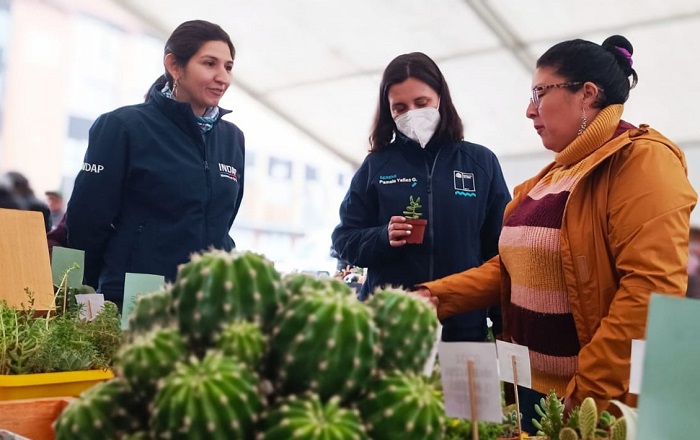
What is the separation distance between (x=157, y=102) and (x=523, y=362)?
1688 mm

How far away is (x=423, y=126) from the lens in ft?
7.41

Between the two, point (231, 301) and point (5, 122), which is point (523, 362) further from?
point (5, 122)

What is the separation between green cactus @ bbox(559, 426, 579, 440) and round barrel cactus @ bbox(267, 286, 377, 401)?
0.50 meters

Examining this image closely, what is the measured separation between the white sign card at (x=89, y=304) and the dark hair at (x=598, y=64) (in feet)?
4.73

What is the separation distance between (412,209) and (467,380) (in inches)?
50.5

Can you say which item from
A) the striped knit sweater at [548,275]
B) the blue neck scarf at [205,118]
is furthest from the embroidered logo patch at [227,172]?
the striped knit sweater at [548,275]

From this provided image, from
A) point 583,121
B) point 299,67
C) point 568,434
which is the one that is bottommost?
point 568,434

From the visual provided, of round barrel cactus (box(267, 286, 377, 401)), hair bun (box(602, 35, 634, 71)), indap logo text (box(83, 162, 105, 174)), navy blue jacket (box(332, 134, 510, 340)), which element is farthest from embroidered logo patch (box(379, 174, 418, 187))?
round barrel cactus (box(267, 286, 377, 401))

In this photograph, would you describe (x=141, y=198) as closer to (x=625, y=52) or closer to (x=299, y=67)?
(x=625, y=52)

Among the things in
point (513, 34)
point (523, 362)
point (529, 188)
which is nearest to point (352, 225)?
point (529, 188)

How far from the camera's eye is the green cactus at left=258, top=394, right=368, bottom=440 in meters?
0.57

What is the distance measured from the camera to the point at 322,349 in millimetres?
621

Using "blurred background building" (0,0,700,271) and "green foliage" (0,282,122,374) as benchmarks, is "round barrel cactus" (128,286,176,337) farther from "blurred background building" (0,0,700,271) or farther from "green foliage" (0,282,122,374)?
"blurred background building" (0,0,700,271)

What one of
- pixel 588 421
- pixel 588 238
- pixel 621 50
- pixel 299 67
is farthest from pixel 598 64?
pixel 299 67
